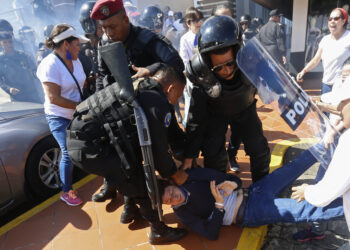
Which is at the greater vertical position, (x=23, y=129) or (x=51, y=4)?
(x=51, y=4)

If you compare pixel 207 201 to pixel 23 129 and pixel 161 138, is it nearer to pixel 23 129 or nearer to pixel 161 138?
pixel 161 138

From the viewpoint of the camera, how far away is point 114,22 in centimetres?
203

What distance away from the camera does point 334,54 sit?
3.45 m

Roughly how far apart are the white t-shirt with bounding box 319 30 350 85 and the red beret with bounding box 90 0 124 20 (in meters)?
2.89

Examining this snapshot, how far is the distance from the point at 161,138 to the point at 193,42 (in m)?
2.74

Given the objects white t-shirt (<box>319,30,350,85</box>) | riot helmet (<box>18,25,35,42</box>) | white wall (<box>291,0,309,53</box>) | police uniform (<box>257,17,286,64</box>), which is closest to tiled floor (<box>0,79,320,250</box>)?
white t-shirt (<box>319,30,350,85</box>)

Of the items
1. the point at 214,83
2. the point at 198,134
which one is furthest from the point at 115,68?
the point at 198,134

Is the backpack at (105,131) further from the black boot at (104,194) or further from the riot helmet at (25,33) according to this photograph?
the riot helmet at (25,33)

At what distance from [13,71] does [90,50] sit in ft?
6.90

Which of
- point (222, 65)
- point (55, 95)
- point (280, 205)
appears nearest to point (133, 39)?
point (222, 65)

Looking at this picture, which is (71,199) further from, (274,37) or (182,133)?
(274,37)

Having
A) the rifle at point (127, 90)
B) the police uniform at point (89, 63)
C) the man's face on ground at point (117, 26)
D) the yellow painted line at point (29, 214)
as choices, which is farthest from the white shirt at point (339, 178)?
the yellow painted line at point (29, 214)

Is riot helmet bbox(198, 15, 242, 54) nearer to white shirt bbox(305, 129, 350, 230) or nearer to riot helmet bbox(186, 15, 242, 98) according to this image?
riot helmet bbox(186, 15, 242, 98)

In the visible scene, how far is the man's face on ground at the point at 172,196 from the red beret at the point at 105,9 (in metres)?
1.36
